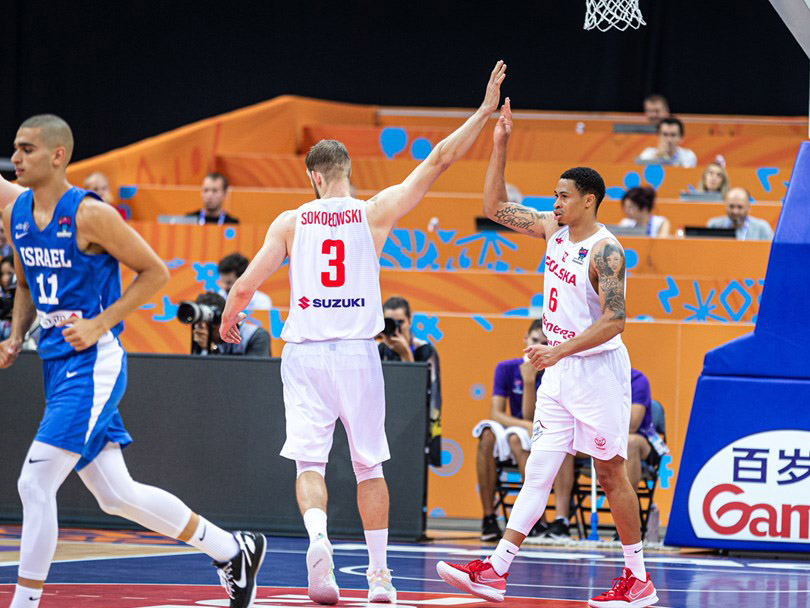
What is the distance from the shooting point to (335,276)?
6422 mm

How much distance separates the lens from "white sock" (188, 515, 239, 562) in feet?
18.0

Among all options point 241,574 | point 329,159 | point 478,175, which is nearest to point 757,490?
point 329,159

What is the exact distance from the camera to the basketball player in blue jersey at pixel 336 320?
251 inches

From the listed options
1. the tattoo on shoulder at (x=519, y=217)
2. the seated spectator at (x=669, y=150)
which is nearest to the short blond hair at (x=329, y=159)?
the tattoo on shoulder at (x=519, y=217)

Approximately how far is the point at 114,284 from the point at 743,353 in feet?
16.5

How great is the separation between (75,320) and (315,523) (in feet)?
5.24

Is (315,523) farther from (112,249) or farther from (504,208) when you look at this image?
(504,208)

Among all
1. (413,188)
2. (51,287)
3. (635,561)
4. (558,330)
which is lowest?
(635,561)

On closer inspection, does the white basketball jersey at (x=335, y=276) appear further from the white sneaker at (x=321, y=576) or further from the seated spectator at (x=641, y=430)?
the seated spectator at (x=641, y=430)

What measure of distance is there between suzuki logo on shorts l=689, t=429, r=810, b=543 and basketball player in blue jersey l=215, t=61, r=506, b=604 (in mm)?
3346

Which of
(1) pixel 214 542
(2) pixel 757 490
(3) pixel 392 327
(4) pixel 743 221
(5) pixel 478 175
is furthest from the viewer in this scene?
(5) pixel 478 175

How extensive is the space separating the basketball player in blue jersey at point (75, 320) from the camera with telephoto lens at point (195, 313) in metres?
3.36

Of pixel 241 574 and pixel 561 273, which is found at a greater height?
pixel 561 273

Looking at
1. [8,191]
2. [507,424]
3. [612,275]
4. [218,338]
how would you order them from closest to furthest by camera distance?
[8,191] → [612,275] → [218,338] → [507,424]
